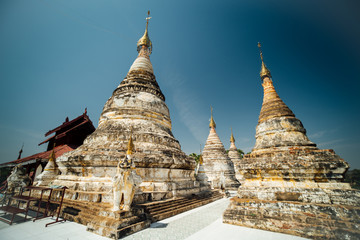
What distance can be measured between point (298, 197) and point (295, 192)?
0.45 ft

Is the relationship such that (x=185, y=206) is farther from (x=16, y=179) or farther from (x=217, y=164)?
(x=217, y=164)

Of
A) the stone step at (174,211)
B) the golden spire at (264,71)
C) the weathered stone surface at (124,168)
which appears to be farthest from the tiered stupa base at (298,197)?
the golden spire at (264,71)

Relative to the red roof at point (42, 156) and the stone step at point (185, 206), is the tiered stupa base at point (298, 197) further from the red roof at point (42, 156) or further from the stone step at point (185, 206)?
the red roof at point (42, 156)

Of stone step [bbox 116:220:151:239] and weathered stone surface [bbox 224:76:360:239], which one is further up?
weathered stone surface [bbox 224:76:360:239]

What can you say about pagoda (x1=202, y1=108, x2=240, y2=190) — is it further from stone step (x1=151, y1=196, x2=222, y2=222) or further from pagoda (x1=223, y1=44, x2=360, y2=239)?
pagoda (x1=223, y1=44, x2=360, y2=239)

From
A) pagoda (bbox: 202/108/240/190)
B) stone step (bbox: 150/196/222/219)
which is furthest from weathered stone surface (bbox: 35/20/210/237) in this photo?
pagoda (bbox: 202/108/240/190)

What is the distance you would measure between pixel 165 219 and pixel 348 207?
5.12m

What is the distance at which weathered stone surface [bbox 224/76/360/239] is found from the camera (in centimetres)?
380

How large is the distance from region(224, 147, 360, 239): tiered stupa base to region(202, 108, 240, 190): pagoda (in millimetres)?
13128

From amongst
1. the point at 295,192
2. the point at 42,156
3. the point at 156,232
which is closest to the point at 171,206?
the point at 156,232

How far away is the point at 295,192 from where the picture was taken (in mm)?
4637

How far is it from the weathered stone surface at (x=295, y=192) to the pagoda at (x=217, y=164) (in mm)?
12910

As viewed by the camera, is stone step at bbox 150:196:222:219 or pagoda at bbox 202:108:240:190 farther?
pagoda at bbox 202:108:240:190

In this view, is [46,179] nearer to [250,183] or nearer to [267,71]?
[250,183]
